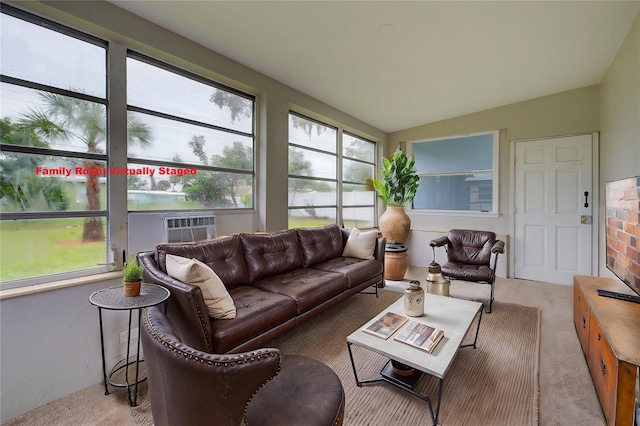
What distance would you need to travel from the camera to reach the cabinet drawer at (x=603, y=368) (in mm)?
1471

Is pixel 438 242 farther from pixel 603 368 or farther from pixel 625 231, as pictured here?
pixel 603 368

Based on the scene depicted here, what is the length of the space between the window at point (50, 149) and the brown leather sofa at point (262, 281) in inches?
20.0

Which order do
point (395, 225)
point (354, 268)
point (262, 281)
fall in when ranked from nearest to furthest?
point (262, 281) < point (354, 268) < point (395, 225)

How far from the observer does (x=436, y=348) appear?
168cm

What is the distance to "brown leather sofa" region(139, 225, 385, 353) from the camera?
183 cm

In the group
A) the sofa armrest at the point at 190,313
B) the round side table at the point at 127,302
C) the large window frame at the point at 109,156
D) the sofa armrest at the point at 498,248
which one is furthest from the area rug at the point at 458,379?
the large window frame at the point at 109,156

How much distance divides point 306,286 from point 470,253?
2.45 metres

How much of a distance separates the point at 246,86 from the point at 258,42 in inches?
23.0

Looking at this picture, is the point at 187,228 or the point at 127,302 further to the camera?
the point at 187,228

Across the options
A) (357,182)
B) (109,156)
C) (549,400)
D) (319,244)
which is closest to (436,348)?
(549,400)

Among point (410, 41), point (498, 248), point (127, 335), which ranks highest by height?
point (410, 41)

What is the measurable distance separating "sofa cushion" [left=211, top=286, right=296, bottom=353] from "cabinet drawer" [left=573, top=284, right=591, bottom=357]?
2199mm

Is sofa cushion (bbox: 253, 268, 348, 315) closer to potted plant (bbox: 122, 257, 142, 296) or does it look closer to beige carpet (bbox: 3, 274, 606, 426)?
beige carpet (bbox: 3, 274, 606, 426)

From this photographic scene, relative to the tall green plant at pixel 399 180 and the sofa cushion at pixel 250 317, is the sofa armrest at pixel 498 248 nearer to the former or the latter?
the tall green plant at pixel 399 180
